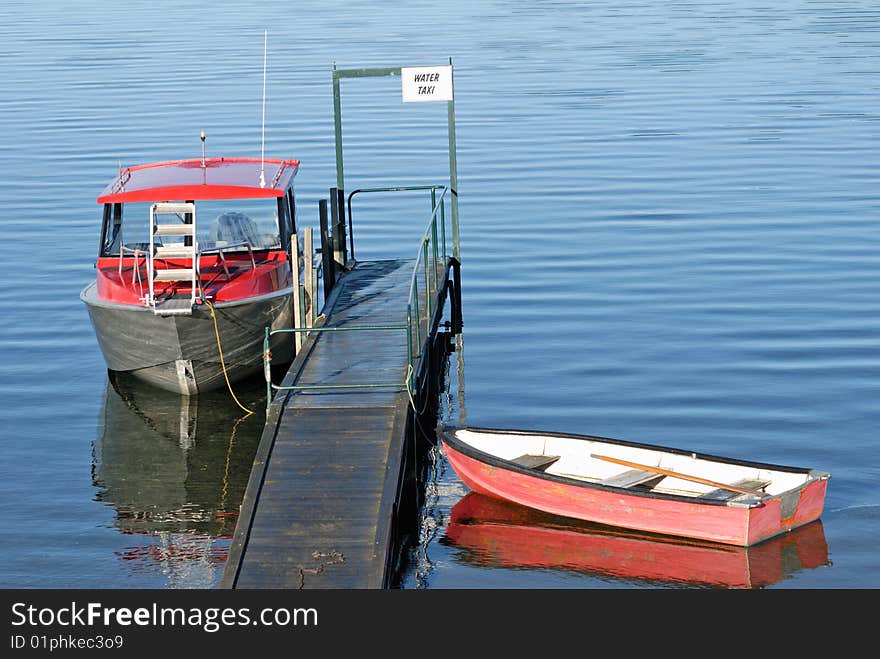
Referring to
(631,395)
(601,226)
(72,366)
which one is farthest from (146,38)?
(631,395)

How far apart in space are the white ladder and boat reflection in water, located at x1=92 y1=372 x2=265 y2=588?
1.95 metres

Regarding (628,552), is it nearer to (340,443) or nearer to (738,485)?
(738,485)

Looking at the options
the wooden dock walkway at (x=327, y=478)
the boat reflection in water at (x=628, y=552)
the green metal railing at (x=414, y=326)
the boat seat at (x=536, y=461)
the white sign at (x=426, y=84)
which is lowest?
the boat reflection in water at (x=628, y=552)

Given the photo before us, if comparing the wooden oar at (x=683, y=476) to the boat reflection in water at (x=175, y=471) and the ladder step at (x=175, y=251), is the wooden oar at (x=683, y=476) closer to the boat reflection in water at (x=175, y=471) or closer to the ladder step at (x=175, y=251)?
the boat reflection in water at (x=175, y=471)

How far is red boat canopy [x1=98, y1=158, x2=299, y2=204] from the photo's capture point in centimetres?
2045

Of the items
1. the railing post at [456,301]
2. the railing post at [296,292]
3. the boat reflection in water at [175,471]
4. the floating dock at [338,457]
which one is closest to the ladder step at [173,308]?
the railing post at [296,292]

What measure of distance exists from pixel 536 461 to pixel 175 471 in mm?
5020

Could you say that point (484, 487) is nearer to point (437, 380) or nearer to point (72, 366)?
point (437, 380)

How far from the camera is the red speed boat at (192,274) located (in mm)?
20156

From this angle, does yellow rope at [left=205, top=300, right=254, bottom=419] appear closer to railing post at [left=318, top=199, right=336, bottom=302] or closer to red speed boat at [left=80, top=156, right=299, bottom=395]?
red speed boat at [left=80, top=156, right=299, bottom=395]

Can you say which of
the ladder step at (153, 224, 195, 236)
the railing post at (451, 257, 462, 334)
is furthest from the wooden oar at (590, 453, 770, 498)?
the railing post at (451, 257, 462, 334)

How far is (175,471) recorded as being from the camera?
1922 centimetres

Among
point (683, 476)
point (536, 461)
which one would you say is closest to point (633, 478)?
point (683, 476)

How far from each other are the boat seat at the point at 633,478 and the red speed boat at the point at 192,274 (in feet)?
20.5
